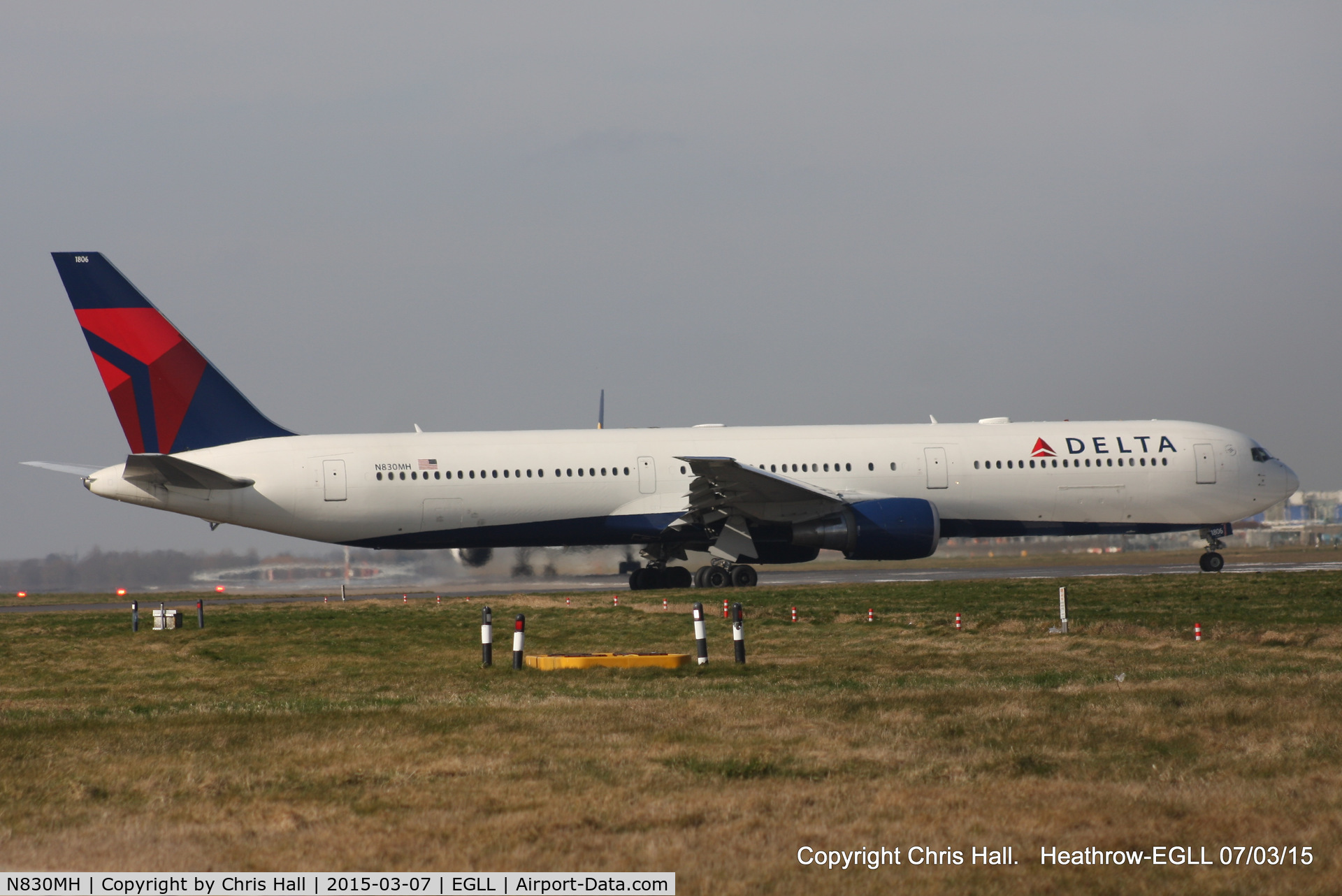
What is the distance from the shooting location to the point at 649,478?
33.5m

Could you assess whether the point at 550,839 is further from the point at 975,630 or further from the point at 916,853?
the point at 975,630

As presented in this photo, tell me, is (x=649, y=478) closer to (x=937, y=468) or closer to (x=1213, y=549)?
(x=937, y=468)

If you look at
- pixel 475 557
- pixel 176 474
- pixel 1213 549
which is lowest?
pixel 1213 549

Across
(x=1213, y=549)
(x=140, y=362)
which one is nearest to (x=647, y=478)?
(x=140, y=362)

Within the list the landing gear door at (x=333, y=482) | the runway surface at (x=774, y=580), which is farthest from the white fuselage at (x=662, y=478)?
the runway surface at (x=774, y=580)

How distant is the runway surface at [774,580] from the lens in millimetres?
34438

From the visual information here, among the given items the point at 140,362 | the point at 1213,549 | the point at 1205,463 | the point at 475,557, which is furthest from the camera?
the point at 475,557

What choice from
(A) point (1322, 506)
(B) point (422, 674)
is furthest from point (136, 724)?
(A) point (1322, 506)

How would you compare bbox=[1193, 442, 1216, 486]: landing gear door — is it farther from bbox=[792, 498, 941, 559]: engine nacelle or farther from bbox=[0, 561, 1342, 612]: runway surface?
bbox=[792, 498, 941, 559]: engine nacelle

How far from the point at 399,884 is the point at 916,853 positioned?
8.69 feet

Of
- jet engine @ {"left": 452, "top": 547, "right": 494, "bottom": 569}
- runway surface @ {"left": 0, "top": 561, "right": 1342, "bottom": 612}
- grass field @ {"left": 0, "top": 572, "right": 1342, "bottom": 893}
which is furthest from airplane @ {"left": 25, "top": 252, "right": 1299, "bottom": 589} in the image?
grass field @ {"left": 0, "top": 572, "right": 1342, "bottom": 893}

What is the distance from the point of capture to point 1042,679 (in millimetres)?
13844

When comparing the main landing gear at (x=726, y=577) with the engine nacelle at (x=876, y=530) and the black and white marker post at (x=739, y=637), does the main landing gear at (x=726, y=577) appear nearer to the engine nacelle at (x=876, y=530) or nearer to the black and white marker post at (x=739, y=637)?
the engine nacelle at (x=876, y=530)

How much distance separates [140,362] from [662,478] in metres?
12.8
